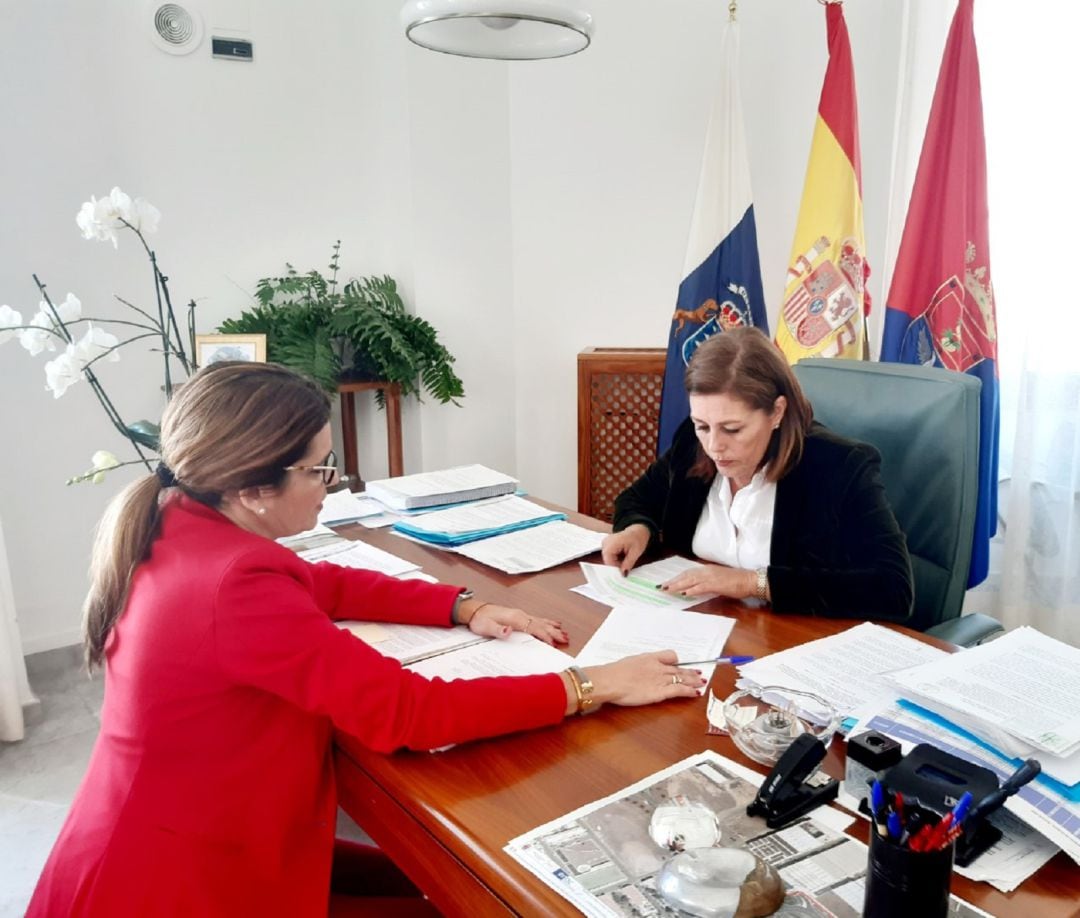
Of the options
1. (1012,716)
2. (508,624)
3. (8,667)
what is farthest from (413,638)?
(8,667)

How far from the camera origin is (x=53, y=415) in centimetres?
272

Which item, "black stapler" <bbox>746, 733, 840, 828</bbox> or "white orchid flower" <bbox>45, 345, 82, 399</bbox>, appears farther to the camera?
"white orchid flower" <bbox>45, 345, 82, 399</bbox>

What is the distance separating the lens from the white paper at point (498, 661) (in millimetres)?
1188

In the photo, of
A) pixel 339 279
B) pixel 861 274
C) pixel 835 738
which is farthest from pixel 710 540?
pixel 339 279

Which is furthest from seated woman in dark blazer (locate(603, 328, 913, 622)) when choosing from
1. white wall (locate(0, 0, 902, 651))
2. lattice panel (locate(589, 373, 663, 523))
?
white wall (locate(0, 0, 902, 651))

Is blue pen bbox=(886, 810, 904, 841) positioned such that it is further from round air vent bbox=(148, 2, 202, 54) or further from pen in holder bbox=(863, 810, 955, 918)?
round air vent bbox=(148, 2, 202, 54)

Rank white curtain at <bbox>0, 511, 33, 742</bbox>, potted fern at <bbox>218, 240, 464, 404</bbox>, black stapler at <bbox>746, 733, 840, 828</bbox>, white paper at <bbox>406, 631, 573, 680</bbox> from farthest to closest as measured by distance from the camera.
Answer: potted fern at <bbox>218, 240, 464, 404</bbox> → white curtain at <bbox>0, 511, 33, 742</bbox> → white paper at <bbox>406, 631, 573, 680</bbox> → black stapler at <bbox>746, 733, 840, 828</bbox>

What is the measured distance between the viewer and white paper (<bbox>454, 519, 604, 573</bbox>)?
5.30ft

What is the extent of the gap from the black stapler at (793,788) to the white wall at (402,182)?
2403 mm

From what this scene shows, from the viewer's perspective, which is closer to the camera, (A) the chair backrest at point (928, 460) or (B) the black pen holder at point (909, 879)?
(B) the black pen holder at point (909, 879)

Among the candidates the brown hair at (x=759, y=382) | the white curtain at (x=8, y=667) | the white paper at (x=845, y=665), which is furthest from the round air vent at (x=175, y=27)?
the white paper at (x=845, y=665)

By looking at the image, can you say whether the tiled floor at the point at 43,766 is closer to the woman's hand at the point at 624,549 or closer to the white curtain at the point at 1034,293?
the woman's hand at the point at 624,549

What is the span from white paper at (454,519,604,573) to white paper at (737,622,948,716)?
0.52 meters

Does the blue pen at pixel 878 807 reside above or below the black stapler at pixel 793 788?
above
